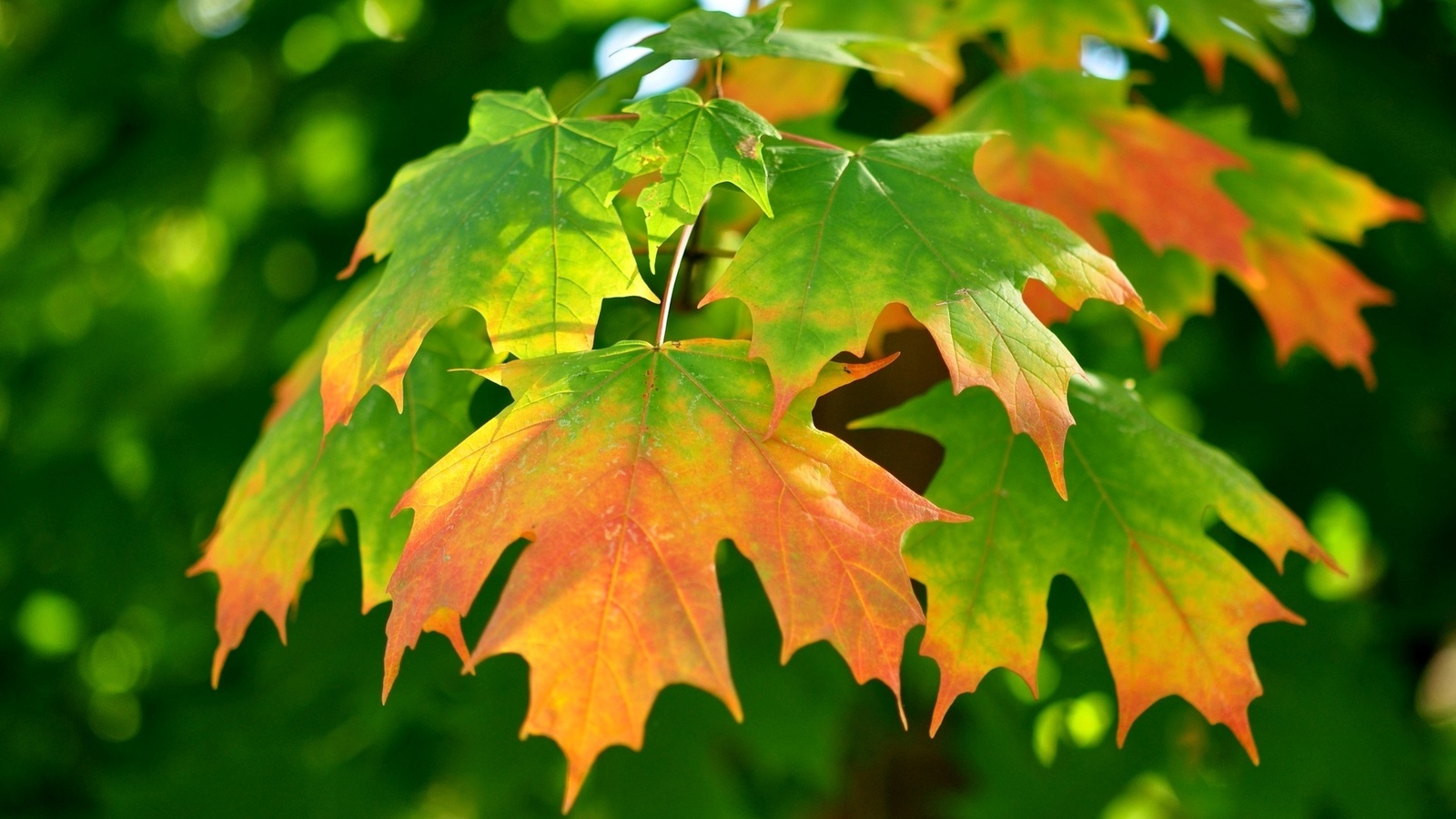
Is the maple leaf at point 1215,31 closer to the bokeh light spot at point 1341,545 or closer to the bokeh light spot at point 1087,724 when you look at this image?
the bokeh light spot at point 1341,545

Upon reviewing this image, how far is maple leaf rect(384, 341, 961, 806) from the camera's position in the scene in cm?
70

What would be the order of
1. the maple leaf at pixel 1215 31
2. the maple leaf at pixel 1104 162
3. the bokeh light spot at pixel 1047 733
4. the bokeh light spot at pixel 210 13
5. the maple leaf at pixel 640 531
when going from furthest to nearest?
the bokeh light spot at pixel 210 13 < the bokeh light spot at pixel 1047 733 < the maple leaf at pixel 1215 31 < the maple leaf at pixel 1104 162 < the maple leaf at pixel 640 531

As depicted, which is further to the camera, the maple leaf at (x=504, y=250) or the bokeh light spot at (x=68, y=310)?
the bokeh light spot at (x=68, y=310)

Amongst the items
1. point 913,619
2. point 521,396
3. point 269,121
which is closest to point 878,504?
point 913,619

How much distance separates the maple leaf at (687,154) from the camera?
819 millimetres

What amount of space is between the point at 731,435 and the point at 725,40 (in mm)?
395

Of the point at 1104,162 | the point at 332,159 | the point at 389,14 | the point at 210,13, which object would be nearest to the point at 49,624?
the point at 332,159

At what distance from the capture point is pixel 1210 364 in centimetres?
211


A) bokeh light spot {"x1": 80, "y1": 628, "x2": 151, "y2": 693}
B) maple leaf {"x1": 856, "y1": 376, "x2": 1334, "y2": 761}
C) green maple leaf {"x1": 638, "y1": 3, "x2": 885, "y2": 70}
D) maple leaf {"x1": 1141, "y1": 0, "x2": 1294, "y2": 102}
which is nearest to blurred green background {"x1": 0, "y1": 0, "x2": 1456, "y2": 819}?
bokeh light spot {"x1": 80, "y1": 628, "x2": 151, "y2": 693}

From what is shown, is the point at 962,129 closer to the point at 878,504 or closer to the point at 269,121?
the point at 878,504

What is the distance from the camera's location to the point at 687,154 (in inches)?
33.1

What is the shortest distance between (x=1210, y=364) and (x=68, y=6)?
240cm

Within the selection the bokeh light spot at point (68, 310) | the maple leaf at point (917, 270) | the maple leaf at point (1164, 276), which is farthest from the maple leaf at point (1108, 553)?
the bokeh light spot at point (68, 310)

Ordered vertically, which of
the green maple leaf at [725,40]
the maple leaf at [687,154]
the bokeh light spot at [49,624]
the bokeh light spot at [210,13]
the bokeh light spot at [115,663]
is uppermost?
the green maple leaf at [725,40]
